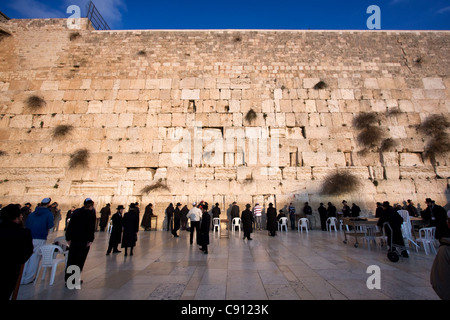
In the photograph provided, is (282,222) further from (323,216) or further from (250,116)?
(250,116)

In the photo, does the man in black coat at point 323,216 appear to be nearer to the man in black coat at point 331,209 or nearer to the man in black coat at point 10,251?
the man in black coat at point 331,209

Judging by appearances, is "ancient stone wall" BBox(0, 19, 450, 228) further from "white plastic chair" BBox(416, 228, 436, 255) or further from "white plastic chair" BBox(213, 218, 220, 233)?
"white plastic chair" BBox(416, 228, 436, 255)

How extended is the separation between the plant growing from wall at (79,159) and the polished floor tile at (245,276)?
20.2 ft

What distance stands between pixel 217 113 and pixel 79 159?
6.77 meters

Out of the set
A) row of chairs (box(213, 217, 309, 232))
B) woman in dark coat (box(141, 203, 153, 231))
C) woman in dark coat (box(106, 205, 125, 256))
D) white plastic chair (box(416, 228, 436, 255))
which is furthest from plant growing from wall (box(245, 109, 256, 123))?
white plastic chair (box(416, 228, 436, 255))

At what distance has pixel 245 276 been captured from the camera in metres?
3.26

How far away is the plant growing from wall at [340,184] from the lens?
9.52 m

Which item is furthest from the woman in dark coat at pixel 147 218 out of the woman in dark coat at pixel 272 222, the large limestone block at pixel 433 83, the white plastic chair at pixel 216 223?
the large limestone block at pixel 433 83

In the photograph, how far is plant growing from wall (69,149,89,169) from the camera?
31.8 feet

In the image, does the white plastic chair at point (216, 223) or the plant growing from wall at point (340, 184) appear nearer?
the white plastic chair at point (216, 223)

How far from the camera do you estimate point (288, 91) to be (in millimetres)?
10969

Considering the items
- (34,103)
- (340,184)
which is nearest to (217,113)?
(340,184)

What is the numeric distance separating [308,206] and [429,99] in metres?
8.79
